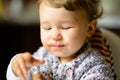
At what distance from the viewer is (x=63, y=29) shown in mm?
788

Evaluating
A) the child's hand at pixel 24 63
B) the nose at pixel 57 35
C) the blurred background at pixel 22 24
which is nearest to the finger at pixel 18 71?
the child's hand at pixel 24 63

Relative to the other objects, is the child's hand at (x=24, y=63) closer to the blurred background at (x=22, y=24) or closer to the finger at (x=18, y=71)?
the finger at (x=18, y=71)

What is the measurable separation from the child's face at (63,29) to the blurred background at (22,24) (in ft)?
3.33

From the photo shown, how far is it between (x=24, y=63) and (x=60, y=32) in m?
0.11

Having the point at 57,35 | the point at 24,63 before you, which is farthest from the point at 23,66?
the point at 57,35

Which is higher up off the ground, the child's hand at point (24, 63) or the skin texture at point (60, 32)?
the skin texture at point (60, 32)

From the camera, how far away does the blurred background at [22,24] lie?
1829 mm

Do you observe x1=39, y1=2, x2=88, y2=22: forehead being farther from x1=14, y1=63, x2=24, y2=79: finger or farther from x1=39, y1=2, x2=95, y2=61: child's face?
x1=14, y1=63, x2=24, y2=79: finger

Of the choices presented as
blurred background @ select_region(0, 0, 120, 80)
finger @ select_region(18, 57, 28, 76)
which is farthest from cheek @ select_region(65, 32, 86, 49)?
blurred background @ select_region(0, 0, 120, 80)

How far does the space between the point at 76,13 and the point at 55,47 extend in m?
0.09

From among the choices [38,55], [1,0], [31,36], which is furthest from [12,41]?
[38,55]

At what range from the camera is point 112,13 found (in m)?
1.87

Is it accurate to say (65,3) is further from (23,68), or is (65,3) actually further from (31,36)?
(31,36)

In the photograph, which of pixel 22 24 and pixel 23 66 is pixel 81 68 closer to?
pixel 23 66
